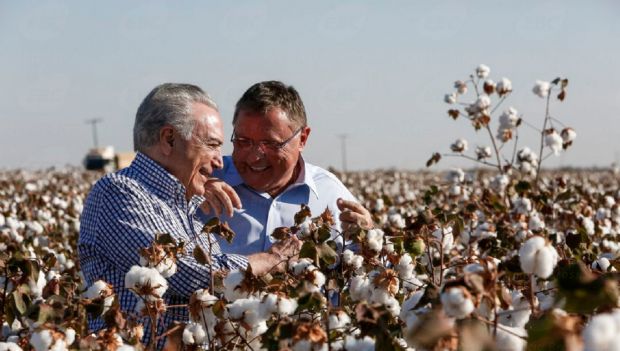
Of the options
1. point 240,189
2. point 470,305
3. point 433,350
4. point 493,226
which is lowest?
point 493,226

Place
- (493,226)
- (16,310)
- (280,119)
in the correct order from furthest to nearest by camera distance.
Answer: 1. (493,226)
2. (280,119)
3. (16,310)

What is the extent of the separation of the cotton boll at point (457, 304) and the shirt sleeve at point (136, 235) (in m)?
1.24

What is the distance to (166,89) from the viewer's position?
3002 millimetres

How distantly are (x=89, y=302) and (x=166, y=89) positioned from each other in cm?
126

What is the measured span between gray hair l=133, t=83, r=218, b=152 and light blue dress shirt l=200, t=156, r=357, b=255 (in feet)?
1.62

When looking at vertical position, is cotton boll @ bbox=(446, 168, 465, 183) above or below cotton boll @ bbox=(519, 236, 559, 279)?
below

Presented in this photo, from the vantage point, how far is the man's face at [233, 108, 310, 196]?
140 inches

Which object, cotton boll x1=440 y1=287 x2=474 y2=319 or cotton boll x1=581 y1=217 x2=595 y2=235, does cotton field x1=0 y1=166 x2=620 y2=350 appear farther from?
cotton boll x1=581 y1=217 x2=595 y2=235

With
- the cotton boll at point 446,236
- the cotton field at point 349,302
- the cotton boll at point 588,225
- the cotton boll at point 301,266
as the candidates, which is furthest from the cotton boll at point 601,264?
the cotton boll at point 588,225

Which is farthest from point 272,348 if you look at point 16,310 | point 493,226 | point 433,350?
point 493,226

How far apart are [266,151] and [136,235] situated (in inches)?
43.6

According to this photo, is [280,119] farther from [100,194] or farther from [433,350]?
[433,350]

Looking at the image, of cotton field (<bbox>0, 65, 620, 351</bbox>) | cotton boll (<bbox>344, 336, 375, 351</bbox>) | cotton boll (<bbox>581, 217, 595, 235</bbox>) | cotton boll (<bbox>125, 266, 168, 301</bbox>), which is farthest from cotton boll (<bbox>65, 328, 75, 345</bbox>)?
cotton boll (<bbox>581, 217, 595, 235</bbox>)

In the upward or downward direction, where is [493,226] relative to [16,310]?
downward
